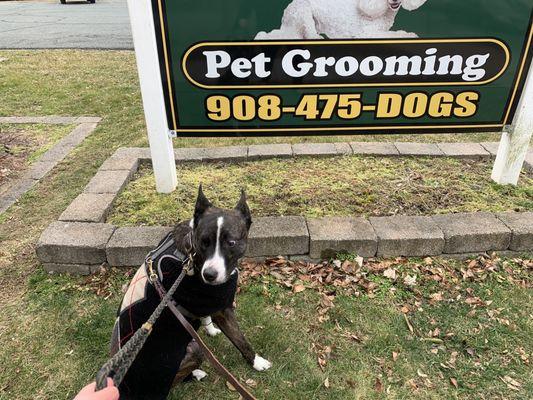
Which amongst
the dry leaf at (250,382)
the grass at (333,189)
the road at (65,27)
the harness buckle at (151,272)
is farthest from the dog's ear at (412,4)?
the road at (65,27)

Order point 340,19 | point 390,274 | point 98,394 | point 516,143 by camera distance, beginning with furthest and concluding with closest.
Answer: point 516,143 → point 340,19 → point 390,274 → point 98,394

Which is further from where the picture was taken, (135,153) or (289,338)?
(135,153)

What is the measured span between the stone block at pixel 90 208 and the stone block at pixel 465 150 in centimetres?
418

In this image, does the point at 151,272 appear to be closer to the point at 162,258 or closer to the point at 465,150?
the point at 162,258

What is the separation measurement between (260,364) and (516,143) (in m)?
3.65

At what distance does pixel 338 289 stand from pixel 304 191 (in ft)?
4.42

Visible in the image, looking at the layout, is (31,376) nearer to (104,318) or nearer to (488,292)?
(104,318)

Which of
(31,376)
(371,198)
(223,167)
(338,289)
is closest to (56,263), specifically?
(31,376)

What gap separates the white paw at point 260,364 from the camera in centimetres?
300

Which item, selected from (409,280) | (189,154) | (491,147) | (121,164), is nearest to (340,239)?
(409,280)

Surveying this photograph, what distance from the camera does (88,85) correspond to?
8.82 m

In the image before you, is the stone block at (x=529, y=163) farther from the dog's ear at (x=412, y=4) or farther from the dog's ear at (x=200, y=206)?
the dog's ear at (x=200, y=206)

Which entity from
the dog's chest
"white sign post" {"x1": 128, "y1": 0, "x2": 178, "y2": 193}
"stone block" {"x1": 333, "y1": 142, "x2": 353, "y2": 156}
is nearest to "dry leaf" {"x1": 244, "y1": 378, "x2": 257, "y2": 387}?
"white sign post" {"x1": 128, "y1": 0, "x2": 178, "y2": 193}

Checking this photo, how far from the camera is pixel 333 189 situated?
15.4 ft
